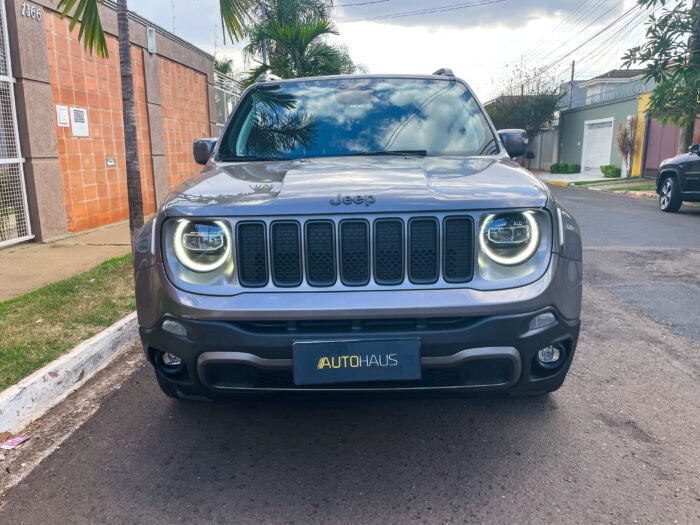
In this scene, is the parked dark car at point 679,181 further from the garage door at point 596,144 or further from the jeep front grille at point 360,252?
the garage door at point 596,144

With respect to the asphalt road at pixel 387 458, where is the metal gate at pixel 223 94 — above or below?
above

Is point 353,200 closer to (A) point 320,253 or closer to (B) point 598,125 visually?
(A) point 320,253

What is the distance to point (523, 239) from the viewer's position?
2.49m

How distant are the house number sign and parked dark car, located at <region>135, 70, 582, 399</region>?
708 centimetres

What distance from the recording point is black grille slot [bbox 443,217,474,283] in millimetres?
2439

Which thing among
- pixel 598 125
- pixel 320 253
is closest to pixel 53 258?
pixel 320 253

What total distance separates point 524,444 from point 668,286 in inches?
150

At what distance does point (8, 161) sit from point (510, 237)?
293 inches

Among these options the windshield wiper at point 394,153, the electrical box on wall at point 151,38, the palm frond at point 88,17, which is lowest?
the windshield wiper at point 394,153

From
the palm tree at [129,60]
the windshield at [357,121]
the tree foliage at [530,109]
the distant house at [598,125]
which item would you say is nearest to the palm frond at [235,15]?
the palm tree at [129,60]

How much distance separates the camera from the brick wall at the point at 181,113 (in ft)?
44.9

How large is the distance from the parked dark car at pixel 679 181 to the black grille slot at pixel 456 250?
10.5m

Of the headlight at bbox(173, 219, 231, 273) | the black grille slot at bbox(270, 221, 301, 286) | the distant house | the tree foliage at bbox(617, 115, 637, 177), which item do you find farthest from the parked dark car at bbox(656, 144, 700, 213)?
the tree foliage at bbox(617, 115, 637, 177)

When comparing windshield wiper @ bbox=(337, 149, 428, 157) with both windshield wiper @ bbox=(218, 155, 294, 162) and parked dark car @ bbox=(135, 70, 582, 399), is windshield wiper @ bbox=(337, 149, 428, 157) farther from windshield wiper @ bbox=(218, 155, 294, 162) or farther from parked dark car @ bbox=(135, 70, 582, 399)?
parked dark car @ bbox=(135, 70, 582, 399)
